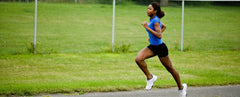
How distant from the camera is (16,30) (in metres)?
14.5

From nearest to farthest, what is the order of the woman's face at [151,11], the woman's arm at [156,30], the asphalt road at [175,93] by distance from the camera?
the woman's arm at [156,30] < the woman's face at [151,11] < the asphalt road at [175,93]

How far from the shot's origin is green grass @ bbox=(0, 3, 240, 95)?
824cm

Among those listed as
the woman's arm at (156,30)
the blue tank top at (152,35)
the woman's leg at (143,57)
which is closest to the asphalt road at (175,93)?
the woman's leg at (143,57)

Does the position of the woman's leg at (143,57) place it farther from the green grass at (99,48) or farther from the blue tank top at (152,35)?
the green grass at (99,48)

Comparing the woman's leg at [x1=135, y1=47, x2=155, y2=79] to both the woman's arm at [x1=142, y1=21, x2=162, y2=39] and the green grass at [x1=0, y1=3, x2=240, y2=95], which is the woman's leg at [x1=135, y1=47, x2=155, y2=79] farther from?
the green grass at [x1=0, y1=3, x2=240, y2=95]

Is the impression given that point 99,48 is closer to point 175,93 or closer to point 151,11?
point 175,93

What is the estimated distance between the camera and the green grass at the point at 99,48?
8.24m

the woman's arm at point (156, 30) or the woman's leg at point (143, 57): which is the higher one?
the woman's arm at point (156, 30)

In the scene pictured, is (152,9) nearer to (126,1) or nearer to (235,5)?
(126,1)

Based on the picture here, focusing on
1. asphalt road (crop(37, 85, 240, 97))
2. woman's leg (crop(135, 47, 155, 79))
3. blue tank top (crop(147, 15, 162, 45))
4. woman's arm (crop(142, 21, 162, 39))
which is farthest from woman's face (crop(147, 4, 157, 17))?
asphalt road (crop(37, 85, 240, 97))

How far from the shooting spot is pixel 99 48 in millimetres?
14523

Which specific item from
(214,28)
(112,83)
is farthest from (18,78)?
(214,28)

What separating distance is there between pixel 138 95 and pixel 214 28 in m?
10.5

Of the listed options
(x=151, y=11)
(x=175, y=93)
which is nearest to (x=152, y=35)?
(x=151, y=11)
